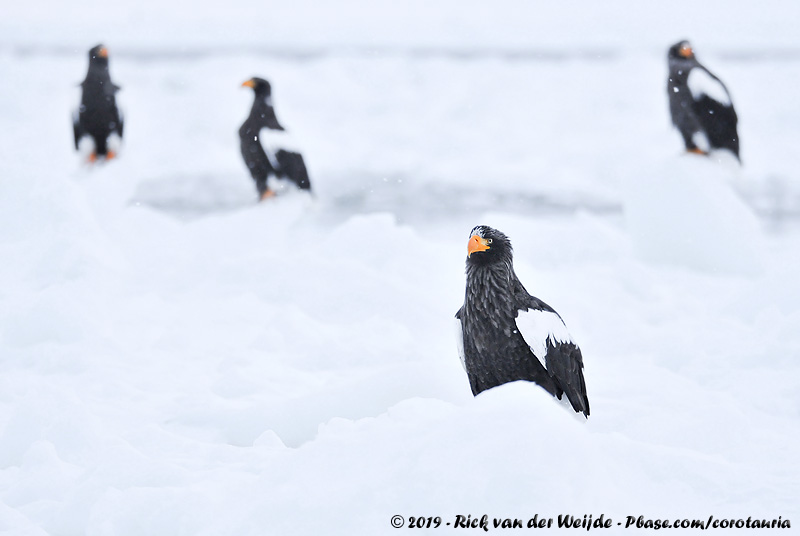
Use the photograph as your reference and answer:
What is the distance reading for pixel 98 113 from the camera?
21.7ft

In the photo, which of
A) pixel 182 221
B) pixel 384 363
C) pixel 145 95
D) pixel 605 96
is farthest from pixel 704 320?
pixel 145 95

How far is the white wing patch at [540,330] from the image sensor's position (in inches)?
96.5

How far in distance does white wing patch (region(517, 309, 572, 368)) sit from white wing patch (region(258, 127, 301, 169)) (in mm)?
4213

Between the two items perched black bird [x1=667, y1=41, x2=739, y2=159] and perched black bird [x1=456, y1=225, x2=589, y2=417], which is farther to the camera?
perched black bird [x1=667, y1=41, x2=739, y2=159]

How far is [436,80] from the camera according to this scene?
1324 cm

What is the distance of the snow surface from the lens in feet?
5.98

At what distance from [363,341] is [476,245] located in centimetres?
130

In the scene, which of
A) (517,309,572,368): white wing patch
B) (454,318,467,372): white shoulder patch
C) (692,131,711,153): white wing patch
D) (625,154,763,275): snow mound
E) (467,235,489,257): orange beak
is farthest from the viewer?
(692,131,711,153): white wing patch

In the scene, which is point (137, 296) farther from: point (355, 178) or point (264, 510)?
point (355, 178)
